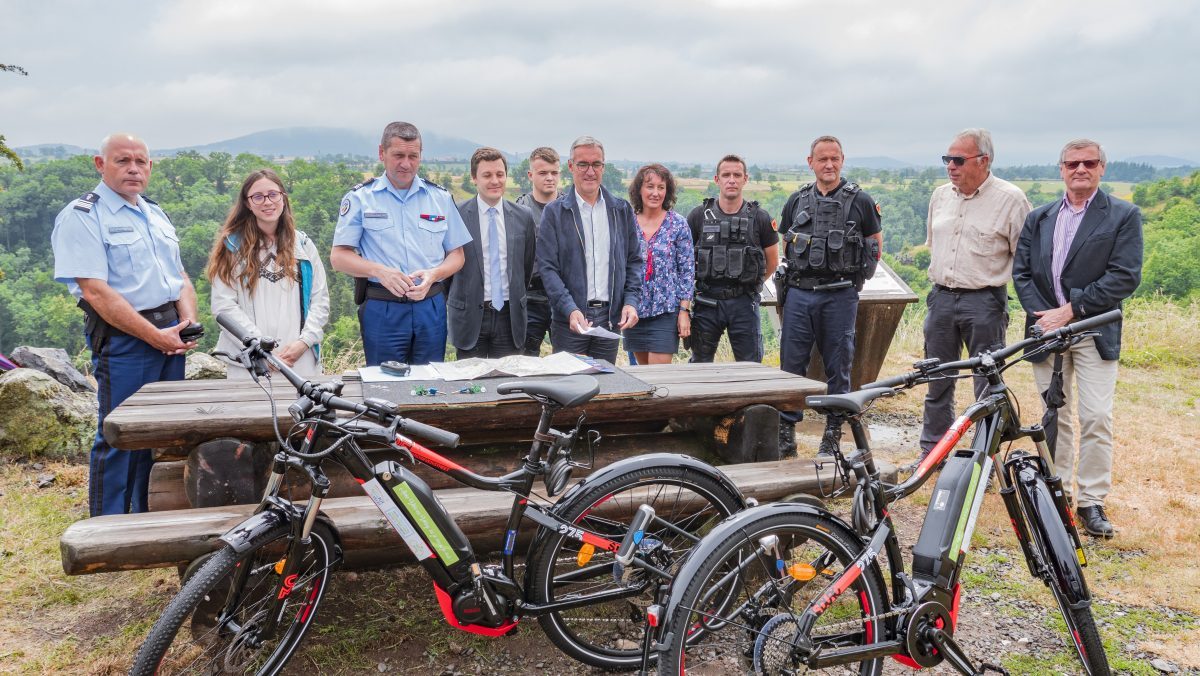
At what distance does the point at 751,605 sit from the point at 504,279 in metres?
3.19

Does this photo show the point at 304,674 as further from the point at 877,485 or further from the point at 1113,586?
the point at 1113,586

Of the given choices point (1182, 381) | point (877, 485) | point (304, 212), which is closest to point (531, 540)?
point (877, 485)

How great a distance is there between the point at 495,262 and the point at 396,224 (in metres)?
0.79

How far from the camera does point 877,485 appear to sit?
257cm

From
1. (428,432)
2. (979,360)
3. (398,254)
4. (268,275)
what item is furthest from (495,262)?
(979,360)

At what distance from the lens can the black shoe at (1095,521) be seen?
432cm

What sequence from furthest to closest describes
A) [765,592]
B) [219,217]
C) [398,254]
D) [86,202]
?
1. [219,217]
2. [398,254]
3. [86,202]
4. [765,592]

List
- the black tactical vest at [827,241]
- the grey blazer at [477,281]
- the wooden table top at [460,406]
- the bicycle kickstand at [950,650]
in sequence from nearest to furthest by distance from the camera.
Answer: the bicycle kickstand at [950,650] < the wooden table top at [460,406] < the grey blazer at [477,281] < the black tactical vest at [827,241]

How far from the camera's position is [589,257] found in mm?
5039

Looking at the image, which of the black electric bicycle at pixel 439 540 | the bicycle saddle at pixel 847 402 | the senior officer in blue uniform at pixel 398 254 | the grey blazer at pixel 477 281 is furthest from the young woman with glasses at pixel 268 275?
the bicycle saddle at pixel 847 402

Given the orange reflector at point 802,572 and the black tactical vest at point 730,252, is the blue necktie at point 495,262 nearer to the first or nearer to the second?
the black tactical vest at point 730,252

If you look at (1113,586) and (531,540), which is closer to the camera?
(531,540)

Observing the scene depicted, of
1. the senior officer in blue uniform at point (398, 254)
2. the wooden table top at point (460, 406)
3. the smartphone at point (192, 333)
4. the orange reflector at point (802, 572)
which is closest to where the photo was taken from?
the orange reflector at point (802, 572)

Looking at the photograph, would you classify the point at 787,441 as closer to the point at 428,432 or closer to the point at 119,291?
the point at 428,432
